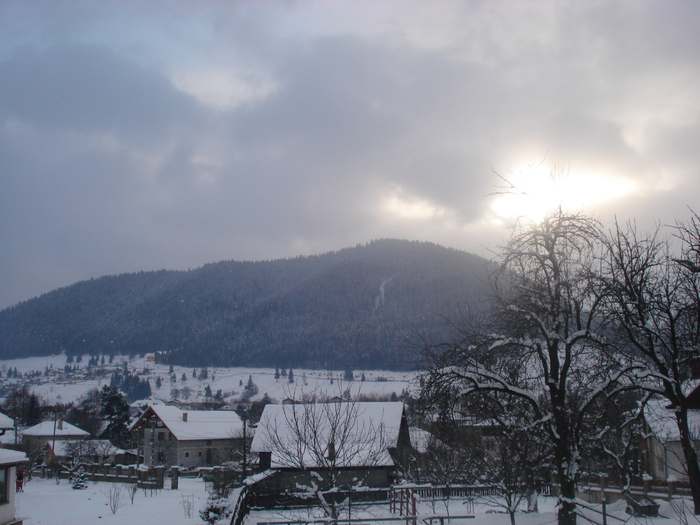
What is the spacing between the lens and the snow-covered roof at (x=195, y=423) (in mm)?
67500

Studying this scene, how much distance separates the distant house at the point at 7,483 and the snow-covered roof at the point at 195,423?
148 feet

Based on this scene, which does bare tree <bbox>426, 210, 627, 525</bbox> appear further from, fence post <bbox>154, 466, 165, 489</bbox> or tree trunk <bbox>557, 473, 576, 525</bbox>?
fence post <bbox>154, 466, 165, 489</bbox>

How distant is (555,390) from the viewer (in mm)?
11719

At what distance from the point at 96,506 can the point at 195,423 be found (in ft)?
125

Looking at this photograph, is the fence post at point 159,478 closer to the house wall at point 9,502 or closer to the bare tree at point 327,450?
the bare tree at point 327,450

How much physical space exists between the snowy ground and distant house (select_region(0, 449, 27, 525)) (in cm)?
668

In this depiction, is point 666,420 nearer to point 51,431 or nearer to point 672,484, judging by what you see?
point 672,484

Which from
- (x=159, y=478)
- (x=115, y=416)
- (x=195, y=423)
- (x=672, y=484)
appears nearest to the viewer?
(x=672, y=484)

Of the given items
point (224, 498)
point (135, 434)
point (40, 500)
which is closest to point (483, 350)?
point (224, 498)

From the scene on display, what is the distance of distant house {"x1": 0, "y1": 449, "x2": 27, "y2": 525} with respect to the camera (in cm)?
2025

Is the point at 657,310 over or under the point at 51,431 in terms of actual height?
over

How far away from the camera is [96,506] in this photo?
33688 millimetres

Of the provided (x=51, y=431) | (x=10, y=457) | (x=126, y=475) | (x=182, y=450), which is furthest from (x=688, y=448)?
(x=51, y=431)

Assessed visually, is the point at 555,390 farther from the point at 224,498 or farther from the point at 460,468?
the point at 224,498
